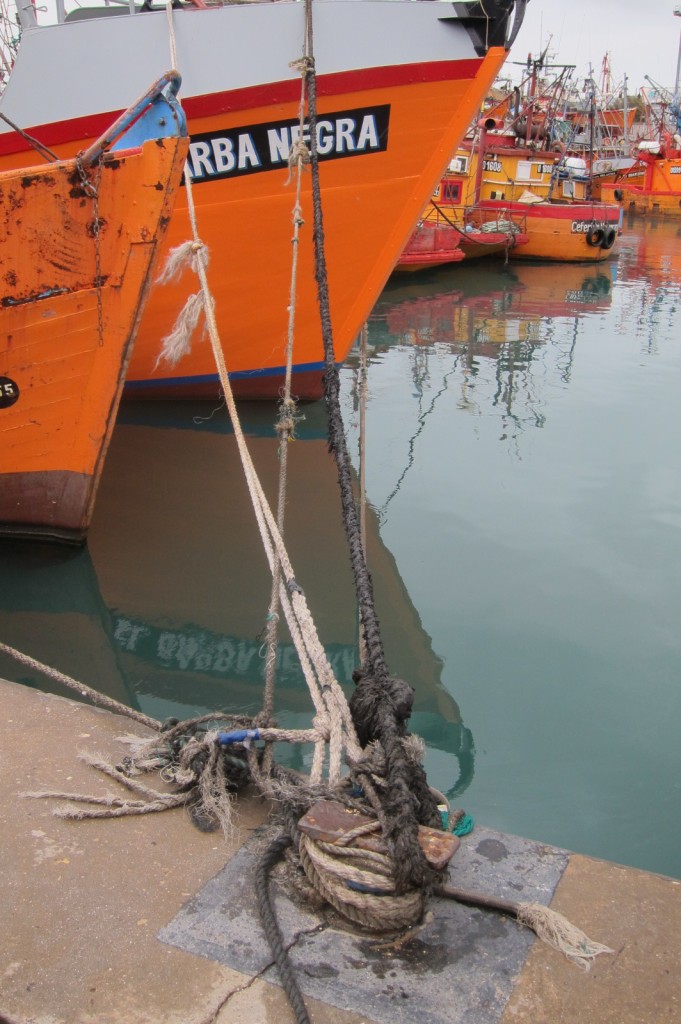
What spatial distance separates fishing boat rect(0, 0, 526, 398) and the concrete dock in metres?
4.06

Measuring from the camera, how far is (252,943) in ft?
5.81

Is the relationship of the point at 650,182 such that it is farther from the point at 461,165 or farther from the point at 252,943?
the point at 252,943

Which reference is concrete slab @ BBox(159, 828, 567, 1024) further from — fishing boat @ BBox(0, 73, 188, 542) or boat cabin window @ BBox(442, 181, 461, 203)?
boat cabin window @ BBox(442, 181, 461, 203)

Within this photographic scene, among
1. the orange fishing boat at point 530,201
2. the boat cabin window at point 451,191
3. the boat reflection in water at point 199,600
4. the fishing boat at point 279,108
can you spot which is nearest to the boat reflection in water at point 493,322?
the orange fishing boat at point 530,201

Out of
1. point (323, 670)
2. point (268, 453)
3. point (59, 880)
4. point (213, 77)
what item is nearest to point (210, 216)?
point (213, 77)

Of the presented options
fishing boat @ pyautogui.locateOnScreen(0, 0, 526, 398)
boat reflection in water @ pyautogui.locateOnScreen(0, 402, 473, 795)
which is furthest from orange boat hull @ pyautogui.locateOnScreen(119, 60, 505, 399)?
boat reflection in water @ pyautogui.locateOnScreen(0, 402, 473, 795)

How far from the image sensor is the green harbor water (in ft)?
10.3

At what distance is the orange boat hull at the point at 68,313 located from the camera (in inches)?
152

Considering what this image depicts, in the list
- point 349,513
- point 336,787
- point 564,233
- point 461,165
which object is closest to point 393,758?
point 336,787

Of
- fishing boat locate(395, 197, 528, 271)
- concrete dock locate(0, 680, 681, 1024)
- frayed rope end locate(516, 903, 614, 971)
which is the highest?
frayed rope end locate(516, 903, 614, 971)

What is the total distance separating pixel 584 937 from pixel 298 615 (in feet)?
3.63

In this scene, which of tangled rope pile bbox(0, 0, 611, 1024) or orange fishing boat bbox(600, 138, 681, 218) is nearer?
tangled rope pile bbox(0, 0, 611, 1024)

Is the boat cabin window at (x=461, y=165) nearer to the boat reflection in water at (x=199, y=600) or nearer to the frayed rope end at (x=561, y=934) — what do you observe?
the boat reflection in water at (x=199, y=600)

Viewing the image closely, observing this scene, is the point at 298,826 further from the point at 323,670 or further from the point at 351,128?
the point at 351,128
